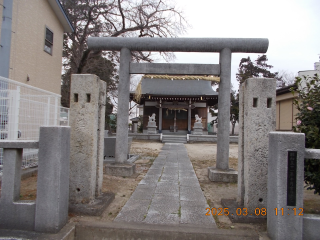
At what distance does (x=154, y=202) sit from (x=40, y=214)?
71.9 inches

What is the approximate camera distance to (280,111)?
546 inches

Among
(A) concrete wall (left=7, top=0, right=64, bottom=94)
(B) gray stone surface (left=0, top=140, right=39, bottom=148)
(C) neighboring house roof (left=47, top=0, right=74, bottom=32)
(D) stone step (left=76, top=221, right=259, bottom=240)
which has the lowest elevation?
(D) stone step (left=76, top=221, right=259, bottom=240)

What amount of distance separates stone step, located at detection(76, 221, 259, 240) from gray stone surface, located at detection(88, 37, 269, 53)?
426cm

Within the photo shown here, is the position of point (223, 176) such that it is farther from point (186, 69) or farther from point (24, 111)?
point (24, 111)

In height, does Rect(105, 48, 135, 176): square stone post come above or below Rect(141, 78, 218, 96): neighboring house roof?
below

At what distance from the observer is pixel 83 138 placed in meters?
3.42

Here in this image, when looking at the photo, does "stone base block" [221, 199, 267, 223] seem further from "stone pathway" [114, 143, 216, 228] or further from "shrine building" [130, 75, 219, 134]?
"shrine building" [130, 75, 219, 134]

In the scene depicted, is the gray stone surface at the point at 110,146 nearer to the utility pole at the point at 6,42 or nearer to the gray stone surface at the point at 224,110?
the utility pole at the point at 6,42

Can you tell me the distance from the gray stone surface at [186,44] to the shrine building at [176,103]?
14.4 metres

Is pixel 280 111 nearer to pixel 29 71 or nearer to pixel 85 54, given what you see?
pixel 85 54

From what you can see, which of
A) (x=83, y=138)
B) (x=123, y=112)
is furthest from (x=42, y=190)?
(x=123, y=112)

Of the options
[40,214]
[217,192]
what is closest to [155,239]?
[40,214]

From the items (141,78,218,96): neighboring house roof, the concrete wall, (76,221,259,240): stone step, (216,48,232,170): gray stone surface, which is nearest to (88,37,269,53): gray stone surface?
(216,48,232,170): gray stone surface

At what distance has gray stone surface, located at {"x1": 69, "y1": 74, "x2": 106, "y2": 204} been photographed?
Result: 3.42 metres
